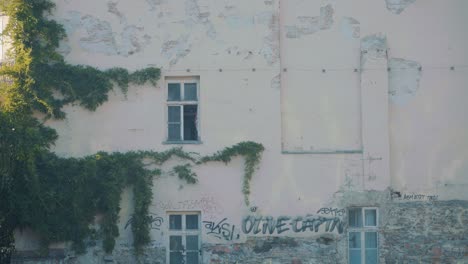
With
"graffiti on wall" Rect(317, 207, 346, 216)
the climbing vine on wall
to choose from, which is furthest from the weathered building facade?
the climbing vine on wall

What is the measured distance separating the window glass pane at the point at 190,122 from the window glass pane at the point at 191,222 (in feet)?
5.28

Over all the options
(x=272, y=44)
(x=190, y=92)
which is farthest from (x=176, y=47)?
(x=272, y=44)

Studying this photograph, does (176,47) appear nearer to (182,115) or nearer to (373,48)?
(182,115)

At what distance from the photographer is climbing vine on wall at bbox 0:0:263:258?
1677 centimetres

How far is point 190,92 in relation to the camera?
58.1ft

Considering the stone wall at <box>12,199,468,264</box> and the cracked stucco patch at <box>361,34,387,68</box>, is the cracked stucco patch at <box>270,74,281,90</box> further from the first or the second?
the stone wall at <box>12,199,468,264</box>

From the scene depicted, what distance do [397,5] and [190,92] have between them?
15.2 ft

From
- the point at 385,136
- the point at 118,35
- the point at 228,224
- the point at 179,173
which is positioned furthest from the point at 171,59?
the point at 385,136

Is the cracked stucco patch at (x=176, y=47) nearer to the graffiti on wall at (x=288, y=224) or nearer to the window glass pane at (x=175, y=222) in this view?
the window glass pane at (x=175, y=222)

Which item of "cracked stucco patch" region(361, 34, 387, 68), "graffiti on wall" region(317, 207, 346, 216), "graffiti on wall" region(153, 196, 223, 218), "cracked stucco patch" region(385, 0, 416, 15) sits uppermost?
Result: "cracked stucco patch" region(385, 0, 416, 15)

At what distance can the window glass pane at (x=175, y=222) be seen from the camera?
57.2ft

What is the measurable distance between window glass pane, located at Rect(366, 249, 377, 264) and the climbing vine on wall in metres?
2.68

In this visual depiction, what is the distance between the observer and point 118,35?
17609 millimetres

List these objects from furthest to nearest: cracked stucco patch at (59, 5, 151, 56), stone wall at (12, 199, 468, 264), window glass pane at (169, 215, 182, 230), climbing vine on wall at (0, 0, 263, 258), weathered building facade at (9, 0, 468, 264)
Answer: cracked stucco patch at (59, 5, 151, 56) → window glass pane at (169, 215, 182, 230) → weathered building facade at (9, 0, 468, 264) → stone wall at (12, 199, 468, 264) → climbing vine on wall at (0, 0, 263, 258)
